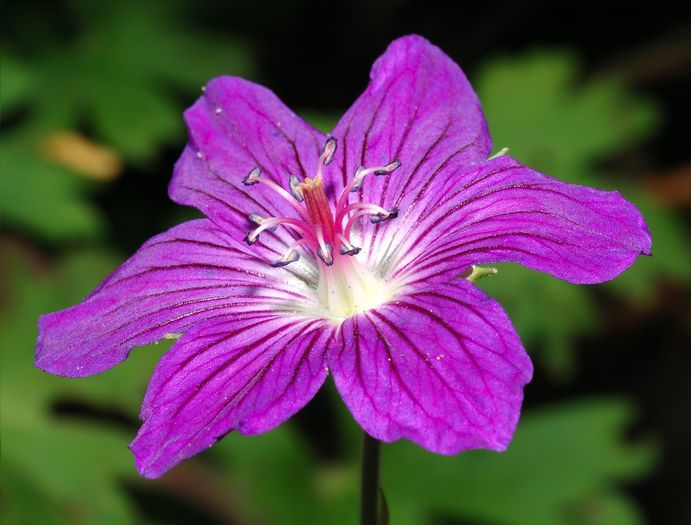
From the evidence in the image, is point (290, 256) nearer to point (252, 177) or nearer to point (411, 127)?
point (252, 177)

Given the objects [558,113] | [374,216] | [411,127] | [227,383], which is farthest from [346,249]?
[558,113]

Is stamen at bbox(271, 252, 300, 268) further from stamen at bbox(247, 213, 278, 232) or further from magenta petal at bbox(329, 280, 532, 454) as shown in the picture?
magenta petal at bbox(329, 280, 532, 454)

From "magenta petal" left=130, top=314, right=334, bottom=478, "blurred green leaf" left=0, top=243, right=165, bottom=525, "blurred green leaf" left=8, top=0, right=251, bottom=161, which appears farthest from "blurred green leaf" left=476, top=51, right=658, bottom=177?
"magenta petal" left=130, top=314, right=334, bottom=478

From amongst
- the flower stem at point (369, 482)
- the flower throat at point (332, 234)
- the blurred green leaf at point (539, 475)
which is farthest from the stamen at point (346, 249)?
the blurred green leaf at point (539, 475)

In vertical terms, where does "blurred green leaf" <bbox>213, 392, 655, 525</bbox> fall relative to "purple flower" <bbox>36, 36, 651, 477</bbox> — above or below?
below

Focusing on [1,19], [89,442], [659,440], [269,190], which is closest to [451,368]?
[269,190]

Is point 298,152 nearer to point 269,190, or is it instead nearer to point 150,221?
point 269,190
